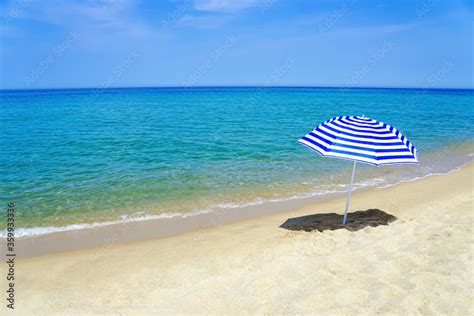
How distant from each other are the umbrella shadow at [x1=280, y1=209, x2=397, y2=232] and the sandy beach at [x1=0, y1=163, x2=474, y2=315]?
0.27 meters

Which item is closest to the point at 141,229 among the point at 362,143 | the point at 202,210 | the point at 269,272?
the point at 202,210

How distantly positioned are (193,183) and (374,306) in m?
7.87

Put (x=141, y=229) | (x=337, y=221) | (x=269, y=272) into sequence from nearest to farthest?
(x=269, y=272) < (x=337, y=221) < (x=141, y=229)

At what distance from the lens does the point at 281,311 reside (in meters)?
4.71

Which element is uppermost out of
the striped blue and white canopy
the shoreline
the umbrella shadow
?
the striped blue and white canopy

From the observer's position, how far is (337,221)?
8.34m

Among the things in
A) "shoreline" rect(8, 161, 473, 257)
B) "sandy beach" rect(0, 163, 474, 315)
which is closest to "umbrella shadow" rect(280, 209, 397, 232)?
"sandy beach" rect(0, 163, 474, 315)

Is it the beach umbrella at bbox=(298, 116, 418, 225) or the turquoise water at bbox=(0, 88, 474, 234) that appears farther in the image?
the turquoise water at bbox=(0, 88, 474, 234)

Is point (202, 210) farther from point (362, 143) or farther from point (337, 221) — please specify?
point (362, 143)

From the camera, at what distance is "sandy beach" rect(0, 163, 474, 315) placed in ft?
16.1

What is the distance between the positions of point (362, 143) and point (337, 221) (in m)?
2.22

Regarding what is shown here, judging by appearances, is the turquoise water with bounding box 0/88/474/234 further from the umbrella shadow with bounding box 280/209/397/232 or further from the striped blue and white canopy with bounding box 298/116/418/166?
the striped blue and white canopy with bounding box 298/116/418/166

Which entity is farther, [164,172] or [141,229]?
[164,172]

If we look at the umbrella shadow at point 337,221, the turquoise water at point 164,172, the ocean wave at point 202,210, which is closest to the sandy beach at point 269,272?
the umbrella shadow at point 337,221
